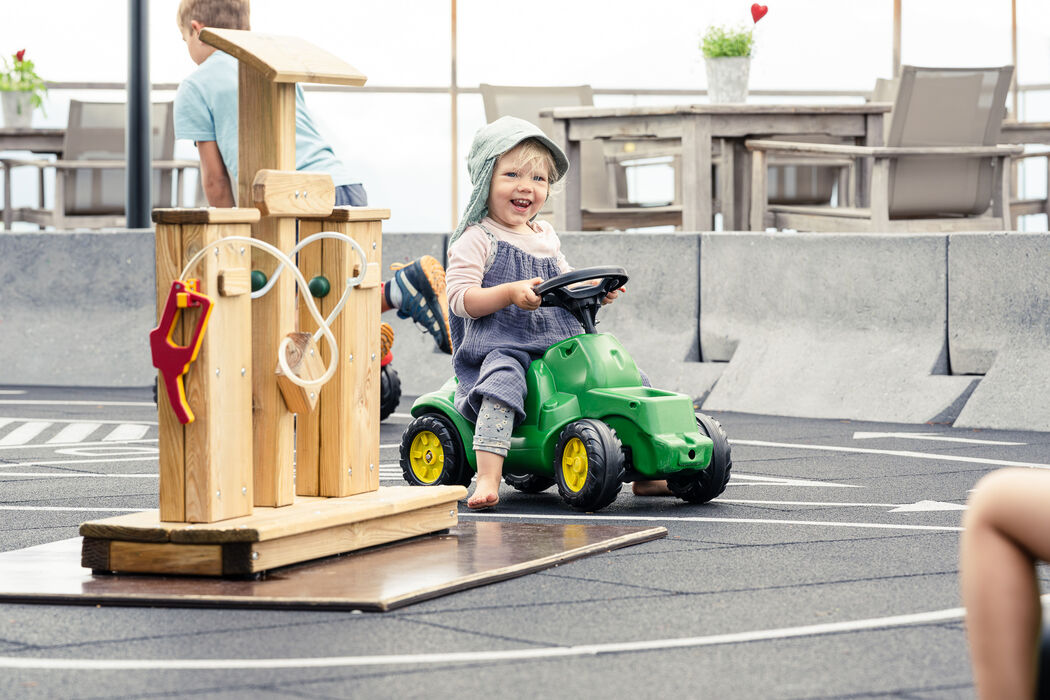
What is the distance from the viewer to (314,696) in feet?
10.9

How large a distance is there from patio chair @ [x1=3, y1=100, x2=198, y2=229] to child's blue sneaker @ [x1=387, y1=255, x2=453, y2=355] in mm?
5175

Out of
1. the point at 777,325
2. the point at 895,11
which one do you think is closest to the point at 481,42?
the point at 895,11

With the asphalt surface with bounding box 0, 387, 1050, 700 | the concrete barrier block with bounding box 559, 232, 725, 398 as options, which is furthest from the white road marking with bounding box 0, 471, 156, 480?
the concrete barrier block with bounding box 559, 232, 725, 398

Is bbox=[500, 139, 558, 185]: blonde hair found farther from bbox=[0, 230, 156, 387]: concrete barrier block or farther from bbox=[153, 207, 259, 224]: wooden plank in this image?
bbox=[0, 230, 156, 387]: concrete barrier block

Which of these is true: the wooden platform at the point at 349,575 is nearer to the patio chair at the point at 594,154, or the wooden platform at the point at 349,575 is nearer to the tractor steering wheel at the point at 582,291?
the tractor steering wheel at the point at 582,291

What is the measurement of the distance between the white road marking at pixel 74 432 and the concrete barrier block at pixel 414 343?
212 cm

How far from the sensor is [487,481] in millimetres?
5758

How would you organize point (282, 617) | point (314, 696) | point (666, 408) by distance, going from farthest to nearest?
1. point (666, 408)
2. point (282, 617)
3. point (314, 696)

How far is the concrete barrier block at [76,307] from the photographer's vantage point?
34.4 feet

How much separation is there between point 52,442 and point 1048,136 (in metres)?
8.97

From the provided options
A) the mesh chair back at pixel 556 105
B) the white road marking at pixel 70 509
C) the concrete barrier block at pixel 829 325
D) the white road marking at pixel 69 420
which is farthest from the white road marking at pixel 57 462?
the mesh chair back at pixel 556 105

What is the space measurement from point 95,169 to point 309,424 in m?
8.79

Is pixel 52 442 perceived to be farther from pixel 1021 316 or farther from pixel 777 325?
pixel 1021 316

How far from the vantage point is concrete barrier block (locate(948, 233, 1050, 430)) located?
26.3 feet
